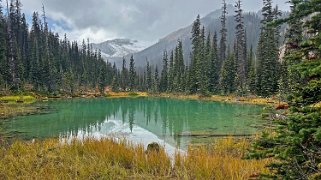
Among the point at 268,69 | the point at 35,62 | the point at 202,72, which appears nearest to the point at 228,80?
the point at 202,72

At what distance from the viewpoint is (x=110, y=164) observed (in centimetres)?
977

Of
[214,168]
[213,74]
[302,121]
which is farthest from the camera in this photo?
[213,74]

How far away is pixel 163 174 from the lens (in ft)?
29.8

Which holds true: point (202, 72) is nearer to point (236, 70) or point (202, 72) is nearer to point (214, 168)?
point (236, 70)

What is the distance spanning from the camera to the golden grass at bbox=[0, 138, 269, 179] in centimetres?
852

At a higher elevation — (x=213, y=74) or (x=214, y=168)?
(x=213, y=74)

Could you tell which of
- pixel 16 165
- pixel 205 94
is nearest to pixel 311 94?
pixel 16 165

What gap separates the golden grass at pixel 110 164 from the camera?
8.52m

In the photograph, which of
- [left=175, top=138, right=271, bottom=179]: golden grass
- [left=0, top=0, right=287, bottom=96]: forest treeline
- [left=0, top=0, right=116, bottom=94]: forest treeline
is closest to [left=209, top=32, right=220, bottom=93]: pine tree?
[left=0, top=0, right=287, bottom=96]: forest treeline

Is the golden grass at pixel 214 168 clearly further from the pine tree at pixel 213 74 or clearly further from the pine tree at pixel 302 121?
the pine tree at pixel 213 74

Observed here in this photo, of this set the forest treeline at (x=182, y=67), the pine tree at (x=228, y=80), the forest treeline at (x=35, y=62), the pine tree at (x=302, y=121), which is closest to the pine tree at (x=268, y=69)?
the forest treeline at (x=182, y=67)

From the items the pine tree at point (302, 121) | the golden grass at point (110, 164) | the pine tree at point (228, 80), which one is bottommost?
the golden grass at point (110, 164)

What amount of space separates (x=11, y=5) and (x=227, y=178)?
8511 centimetres

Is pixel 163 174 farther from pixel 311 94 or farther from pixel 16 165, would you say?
pixel 311 94
